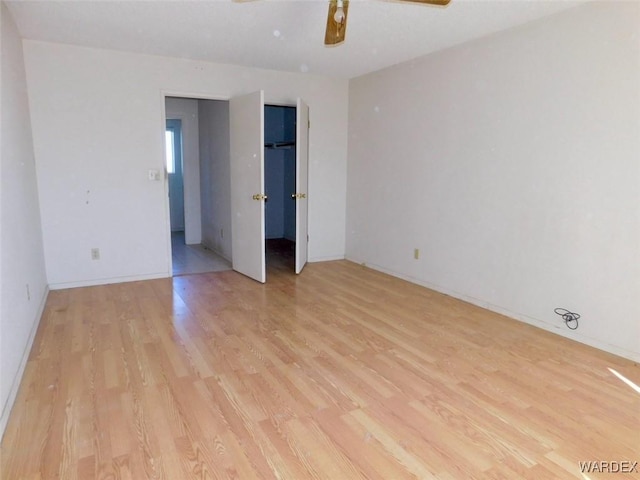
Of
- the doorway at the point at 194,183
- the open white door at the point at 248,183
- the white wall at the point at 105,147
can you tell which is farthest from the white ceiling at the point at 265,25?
the doorway at the point at 194,183

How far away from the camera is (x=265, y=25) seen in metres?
3.29

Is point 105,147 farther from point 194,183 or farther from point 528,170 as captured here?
point 528,170

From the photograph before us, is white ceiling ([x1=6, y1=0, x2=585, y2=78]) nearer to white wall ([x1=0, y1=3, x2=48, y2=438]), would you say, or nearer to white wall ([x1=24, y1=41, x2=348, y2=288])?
white wall ([x1=24, y1=41, x2=348, y2=288])

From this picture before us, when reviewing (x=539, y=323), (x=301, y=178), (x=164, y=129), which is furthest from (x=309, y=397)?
(x=164, y=129)

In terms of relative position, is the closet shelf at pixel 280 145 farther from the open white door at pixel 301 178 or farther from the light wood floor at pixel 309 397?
the light wood floor at pixel 309 397

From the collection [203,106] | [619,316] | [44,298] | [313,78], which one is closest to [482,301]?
[619,316]

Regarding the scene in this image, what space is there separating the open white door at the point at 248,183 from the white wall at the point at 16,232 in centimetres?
191

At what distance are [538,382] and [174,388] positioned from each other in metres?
2.09

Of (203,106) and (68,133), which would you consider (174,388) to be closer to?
(68,133)

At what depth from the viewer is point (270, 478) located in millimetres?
1671

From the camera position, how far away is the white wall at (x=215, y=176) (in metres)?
5.39

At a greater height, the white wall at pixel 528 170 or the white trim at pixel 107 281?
A: the white wall at pixel 528 170

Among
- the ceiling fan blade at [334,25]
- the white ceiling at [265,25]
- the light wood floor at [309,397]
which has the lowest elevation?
the light wood floor at [309,397]

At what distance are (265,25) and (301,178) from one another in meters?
1.80
